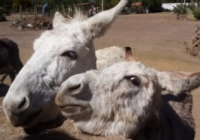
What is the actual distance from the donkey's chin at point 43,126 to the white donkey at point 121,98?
0.68 meters

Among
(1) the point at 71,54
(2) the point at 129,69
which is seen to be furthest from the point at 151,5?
(2) the point at 129,69

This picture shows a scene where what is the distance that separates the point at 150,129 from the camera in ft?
9.90

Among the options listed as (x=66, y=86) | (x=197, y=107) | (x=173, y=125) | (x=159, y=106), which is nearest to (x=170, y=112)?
(x=173, y=125)

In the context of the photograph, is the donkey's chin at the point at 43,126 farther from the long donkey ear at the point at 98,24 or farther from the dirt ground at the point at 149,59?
the long donkey ear at the point at 98,24

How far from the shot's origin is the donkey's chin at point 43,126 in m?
3.29

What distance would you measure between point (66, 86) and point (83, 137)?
22.4 inches

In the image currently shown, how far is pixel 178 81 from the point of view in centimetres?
303

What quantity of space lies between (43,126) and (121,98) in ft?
3.12

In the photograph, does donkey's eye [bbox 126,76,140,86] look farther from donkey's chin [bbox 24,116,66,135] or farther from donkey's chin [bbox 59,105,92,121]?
donkey's chin [bbox 24,116,66,135]

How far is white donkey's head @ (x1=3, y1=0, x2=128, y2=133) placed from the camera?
2921 millimetres

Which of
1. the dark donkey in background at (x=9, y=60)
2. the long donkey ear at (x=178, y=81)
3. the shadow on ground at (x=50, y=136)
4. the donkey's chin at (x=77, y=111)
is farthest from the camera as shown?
the dark donkey in background at (x=9, y=60)

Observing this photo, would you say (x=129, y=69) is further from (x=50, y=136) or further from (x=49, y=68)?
(x=50, y=136)

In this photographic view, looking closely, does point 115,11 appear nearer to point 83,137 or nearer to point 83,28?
point 83,28

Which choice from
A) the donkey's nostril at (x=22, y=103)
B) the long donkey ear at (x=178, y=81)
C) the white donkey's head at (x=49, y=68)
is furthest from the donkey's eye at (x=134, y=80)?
the donkey's nostril at (x=22, y=103)
